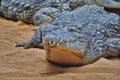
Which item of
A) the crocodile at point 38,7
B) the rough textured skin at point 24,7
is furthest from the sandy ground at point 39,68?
the rough textured skin at point 24,7

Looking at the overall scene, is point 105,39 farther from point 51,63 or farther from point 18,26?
point 18,26

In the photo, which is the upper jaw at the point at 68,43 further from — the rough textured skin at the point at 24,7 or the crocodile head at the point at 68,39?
the rough textured skin at the point at 24,7

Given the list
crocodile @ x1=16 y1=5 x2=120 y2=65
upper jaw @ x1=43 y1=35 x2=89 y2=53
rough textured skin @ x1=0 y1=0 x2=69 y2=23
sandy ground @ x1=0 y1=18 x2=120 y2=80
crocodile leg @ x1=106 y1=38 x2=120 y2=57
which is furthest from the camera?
rough textured skin @ x1=0 y1=0 x2=69 y2=23

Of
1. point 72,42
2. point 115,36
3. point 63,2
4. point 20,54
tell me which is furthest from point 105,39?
point 63,2

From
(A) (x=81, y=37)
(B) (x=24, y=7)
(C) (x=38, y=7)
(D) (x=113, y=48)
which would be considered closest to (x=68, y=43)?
(A) (x=81, y=37)

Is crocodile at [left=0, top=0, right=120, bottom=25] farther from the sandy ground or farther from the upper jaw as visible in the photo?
the upper jaw

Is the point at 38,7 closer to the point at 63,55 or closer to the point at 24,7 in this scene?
the point at 24,7

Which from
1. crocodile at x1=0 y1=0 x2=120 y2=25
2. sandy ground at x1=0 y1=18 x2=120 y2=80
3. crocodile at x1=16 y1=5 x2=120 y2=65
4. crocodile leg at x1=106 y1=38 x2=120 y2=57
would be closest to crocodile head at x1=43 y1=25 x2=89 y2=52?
crocodile at x1=16 y1=5 x2=120 y2=65
